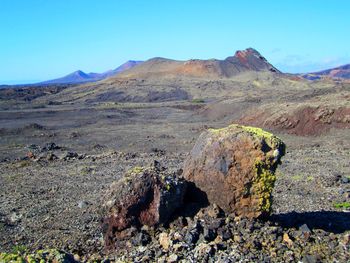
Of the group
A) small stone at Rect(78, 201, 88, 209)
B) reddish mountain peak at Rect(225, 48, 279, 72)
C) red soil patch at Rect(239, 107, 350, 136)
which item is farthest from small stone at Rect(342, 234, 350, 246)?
reddish mountain peak at Rect(225, 48, 279, 72)

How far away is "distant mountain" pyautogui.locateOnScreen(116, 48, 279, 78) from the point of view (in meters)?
76.4

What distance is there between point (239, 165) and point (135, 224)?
203cm

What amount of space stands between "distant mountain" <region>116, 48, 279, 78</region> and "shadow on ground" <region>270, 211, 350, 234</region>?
2617 inches

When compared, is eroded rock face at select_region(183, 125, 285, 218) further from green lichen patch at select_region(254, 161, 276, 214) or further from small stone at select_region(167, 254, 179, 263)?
small stone at select_region(167, 254, 179, 263)

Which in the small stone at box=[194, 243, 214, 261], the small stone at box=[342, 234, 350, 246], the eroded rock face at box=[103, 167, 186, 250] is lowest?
the small stone at box=[342, 234, 350, 246]

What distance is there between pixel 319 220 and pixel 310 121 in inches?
725

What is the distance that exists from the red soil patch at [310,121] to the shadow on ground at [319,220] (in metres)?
16.4

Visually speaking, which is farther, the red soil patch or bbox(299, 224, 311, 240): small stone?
the red soil patch

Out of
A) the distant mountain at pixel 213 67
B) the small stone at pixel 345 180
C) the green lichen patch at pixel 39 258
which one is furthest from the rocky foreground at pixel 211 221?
the distant mountain at pixel 213 67

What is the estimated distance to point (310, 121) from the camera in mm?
26047

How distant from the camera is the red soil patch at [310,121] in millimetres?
24938

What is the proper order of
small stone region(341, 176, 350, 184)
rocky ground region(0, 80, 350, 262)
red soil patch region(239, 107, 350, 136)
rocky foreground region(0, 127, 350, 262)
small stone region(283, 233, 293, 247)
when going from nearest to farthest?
rocky foreground region(0, 127, 350, 262), rocky ground region(0, 80, 350, 262), small stone region(283, 233, 293, 247), small stone region(341, 176, 350, 184), red soil patch region(239, 107, 350, 136)

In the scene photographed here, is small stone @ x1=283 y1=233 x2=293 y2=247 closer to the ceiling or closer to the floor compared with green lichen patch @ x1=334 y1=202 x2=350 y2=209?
closer to the ceiling

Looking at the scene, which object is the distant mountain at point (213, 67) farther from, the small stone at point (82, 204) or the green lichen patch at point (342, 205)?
the green lichen patch at point (342, 205)
